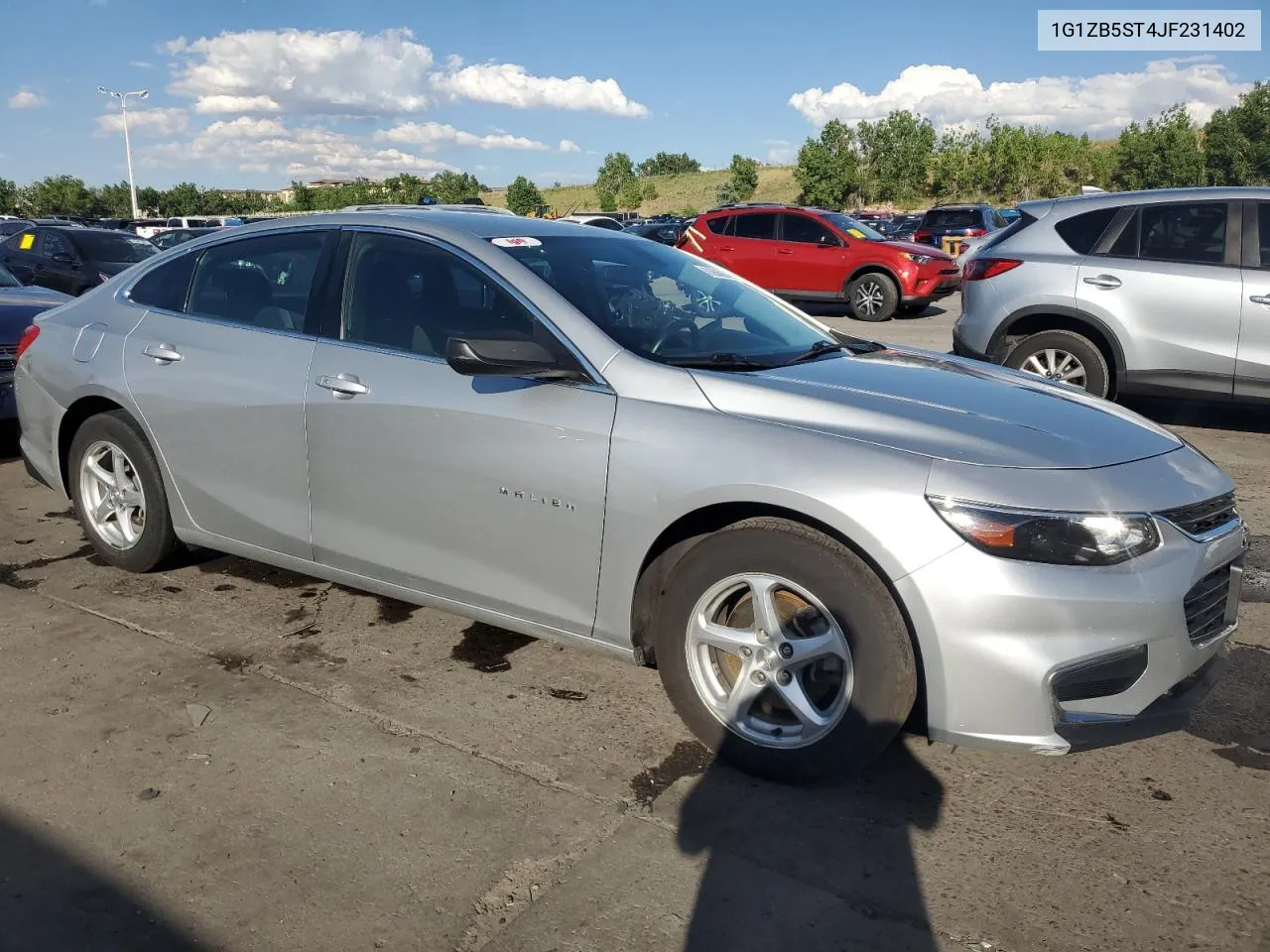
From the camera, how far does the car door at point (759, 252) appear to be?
1678cm

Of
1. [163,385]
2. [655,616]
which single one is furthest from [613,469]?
[163,385]

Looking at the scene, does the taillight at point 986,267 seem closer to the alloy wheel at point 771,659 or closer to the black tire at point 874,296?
the alloy wheel at point 771,659

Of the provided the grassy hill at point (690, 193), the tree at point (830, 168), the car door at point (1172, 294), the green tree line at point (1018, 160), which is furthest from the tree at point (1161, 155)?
the car door at point (1172, 294)

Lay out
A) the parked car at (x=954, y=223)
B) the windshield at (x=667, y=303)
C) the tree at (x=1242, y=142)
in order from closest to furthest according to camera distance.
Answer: the windshield at (x=667, y=303) → the parked car at (x=954, y=223) → the tree at (x=1242, y=142)

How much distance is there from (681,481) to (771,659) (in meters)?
0.57

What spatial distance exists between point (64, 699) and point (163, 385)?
1387 mm

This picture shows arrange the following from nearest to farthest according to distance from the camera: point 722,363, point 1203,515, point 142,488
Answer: point 1203,515, point 722,363, point 142,488

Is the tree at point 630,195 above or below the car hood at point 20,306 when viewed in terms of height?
above

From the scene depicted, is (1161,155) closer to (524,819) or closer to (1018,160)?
(1018,160)

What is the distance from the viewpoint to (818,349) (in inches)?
154

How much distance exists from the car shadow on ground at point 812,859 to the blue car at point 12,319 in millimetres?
Result: 5707

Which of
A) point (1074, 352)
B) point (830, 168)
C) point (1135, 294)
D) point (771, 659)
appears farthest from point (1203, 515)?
point (830, 168)

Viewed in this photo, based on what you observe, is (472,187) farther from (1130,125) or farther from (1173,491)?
(1173,491)

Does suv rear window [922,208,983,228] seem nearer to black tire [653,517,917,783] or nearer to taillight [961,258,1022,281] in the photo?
taillight [961,258,1022,281]
